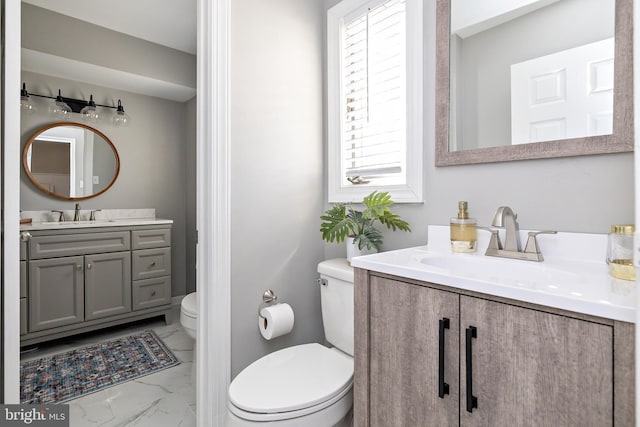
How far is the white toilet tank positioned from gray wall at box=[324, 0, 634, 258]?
30cm

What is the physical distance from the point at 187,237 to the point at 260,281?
2219 mm

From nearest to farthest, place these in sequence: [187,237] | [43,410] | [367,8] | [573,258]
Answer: [573,258] < [43,410] < [367,8] < [187,237]

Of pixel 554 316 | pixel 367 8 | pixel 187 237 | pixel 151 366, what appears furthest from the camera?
pixel 187 237

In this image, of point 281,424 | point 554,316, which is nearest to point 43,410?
point 281,424

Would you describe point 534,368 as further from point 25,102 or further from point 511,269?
point 25,102

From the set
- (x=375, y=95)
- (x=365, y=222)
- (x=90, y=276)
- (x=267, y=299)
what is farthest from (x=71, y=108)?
(x=365, y=222)

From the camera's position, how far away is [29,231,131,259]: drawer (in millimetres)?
2232

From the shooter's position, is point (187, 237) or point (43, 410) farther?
point (187, 237)

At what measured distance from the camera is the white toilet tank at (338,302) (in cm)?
133

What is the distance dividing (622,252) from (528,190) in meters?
0.34

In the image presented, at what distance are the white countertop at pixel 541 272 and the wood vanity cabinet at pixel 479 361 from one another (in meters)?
0.02

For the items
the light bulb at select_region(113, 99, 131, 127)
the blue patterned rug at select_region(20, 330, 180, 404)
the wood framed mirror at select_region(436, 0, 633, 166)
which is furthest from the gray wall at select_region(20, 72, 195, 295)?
the wood framed mirror at select_region(436, 0, 633, 166)

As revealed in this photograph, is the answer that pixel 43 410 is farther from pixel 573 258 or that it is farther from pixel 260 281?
pixel 573 258

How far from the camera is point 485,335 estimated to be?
0.71 m
